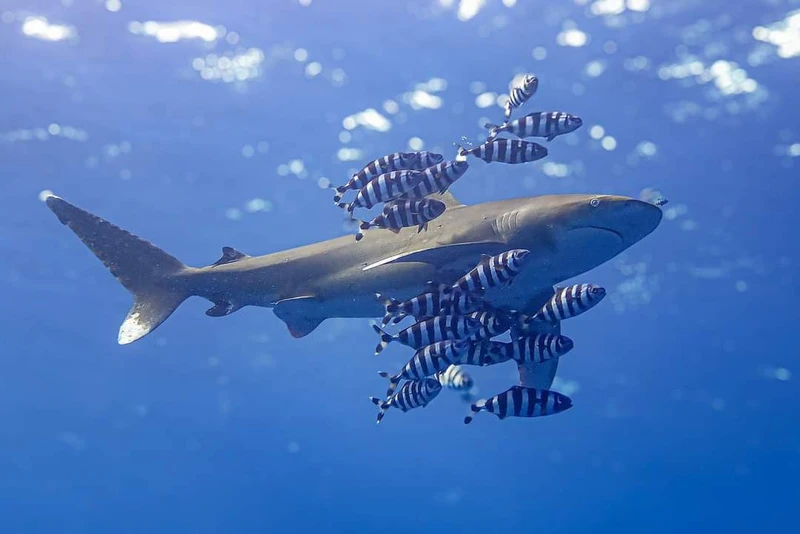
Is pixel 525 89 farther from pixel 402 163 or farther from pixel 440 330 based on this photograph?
pixel 440 330

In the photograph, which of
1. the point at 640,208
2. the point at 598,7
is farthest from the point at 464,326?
the point at 598,7

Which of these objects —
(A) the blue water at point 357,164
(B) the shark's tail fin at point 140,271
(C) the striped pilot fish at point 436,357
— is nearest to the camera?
(C) the striped pilot fish at point 436,357

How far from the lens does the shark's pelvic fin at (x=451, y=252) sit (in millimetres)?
6270

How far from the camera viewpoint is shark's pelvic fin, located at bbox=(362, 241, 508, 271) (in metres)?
6.27

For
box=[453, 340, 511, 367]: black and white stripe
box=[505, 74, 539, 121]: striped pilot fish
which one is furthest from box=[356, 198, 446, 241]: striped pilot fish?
box=[505, 74, 539, 121]: striped pilot fish

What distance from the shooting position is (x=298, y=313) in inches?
304

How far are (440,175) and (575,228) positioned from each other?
4.51ft

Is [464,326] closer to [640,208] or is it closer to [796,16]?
[640,208]

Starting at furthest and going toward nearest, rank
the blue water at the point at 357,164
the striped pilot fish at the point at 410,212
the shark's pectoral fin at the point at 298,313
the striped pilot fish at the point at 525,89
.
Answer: the blue water at the point at 357,164
the shark's pectoral fin at the point at 298,313
the striped pilot fish at the point at 525,89
the striped pilot fish at the point at 410,212

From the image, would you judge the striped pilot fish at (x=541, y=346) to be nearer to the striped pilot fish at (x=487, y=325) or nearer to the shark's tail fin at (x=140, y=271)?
the striped pilot fish at (x=487, y=325)

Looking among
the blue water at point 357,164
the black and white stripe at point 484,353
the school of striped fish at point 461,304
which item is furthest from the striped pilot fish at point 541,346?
the blue water at point 357,164

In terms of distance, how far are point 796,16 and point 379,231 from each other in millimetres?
10893

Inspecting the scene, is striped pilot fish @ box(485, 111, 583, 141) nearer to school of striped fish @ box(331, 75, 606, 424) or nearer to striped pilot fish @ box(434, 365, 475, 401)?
school of striped fish @ box(331, 75, 606, 424)

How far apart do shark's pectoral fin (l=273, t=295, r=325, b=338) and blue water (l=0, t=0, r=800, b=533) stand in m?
8.22
